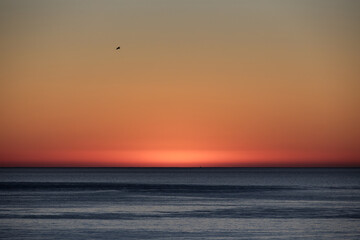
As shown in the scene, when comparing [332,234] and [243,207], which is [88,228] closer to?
[332,234]

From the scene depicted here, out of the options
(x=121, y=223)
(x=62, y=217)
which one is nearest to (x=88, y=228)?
(x=121, y=223)

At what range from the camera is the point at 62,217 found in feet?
167

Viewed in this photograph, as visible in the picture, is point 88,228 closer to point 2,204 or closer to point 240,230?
point 240,230

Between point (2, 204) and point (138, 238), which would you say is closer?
point (138, 238)

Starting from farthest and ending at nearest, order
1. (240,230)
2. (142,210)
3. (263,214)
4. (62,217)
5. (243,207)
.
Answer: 1. (243,207)
2. (142,210)
3. (263,214)
4. (62,217)
5. (240,230)

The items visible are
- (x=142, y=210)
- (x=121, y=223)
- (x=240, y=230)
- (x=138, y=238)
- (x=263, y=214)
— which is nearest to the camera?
(x=138, y=238)

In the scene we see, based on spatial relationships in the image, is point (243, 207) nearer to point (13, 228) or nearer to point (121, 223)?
point (121, 223)

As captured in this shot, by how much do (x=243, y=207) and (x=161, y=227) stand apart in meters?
19.4

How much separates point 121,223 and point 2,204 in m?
21.5

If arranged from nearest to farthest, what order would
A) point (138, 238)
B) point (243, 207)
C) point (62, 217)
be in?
point (138, 238)
point (62, 217)
point (243, 207)

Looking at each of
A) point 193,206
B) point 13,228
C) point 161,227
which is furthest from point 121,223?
point 193,206

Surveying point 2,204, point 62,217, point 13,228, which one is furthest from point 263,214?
point 2,204

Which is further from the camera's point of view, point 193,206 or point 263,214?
point 193,206

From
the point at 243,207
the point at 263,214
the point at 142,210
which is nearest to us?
the point at 263,214
